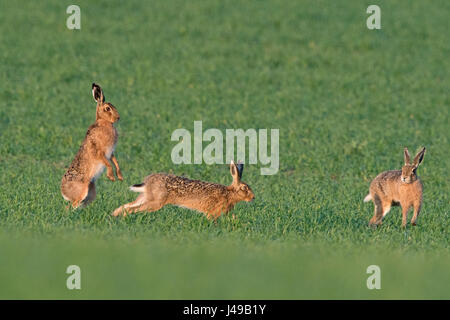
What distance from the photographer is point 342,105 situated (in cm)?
2581

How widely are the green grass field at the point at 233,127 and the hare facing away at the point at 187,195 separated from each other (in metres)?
0.22

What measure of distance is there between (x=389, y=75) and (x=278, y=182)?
12.0 metres

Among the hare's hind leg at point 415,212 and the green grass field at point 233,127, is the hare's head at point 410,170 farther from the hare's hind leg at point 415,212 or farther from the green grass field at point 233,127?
the green grass field at point 233,127

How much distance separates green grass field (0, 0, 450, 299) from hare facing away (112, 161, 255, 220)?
8.7 inches

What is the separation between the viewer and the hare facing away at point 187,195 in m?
12.4

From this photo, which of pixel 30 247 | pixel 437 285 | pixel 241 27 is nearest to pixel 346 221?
pixel 437 285

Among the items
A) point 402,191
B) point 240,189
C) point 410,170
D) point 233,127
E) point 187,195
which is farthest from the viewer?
point 233,127

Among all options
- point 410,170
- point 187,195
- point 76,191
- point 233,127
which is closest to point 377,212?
point 410,170

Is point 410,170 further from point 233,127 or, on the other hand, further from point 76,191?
point 233,127

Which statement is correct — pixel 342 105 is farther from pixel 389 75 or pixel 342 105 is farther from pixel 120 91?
pixel 120 91

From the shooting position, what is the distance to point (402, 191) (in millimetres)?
13227

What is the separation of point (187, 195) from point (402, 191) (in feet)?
10.7

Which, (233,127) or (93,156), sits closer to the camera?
(93,156)

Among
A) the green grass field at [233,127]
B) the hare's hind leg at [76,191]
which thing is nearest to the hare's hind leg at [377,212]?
the green grass field at [233,127]
